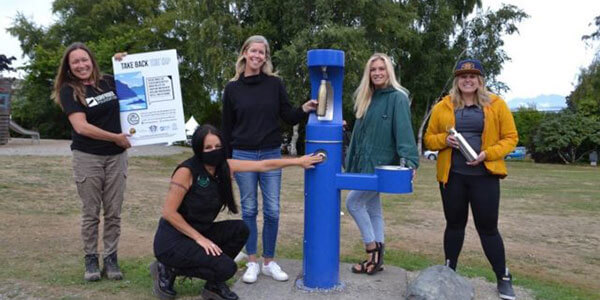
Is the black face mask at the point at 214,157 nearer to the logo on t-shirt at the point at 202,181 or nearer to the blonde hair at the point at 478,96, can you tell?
the logo on t-shirt at the point at 202,181

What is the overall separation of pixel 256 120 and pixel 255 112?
0.06 meters

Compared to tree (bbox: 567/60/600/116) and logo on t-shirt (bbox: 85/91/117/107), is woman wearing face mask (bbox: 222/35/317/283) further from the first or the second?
tree (bbox: 567/60/600/116)

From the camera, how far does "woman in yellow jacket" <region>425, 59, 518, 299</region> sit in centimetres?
375

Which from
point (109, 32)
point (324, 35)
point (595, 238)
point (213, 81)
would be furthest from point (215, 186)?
point (109, 32)

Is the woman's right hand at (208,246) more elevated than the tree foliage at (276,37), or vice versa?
the tree foliage at (276,37)

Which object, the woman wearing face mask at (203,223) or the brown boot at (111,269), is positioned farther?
the brown boot at (111,269)

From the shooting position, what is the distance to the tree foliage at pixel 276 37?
21.1m

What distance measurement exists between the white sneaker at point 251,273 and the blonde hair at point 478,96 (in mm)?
1942

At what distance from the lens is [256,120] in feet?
12.5

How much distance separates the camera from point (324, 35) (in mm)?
20078

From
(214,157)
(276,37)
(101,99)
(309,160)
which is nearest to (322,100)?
(309,160)

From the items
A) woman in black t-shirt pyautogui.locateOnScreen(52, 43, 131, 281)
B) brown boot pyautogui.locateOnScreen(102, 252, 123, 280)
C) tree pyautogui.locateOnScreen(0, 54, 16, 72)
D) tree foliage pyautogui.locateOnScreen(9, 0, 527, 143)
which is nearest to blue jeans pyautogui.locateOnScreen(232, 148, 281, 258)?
woman in black t-shirt pyautogui.locateOnScreen(52, 43, 131, 281)

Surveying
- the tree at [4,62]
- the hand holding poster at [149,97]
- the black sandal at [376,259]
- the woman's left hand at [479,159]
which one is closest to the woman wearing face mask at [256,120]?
the hand holding poster at [149,97]

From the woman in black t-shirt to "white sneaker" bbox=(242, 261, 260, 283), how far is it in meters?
1.03
